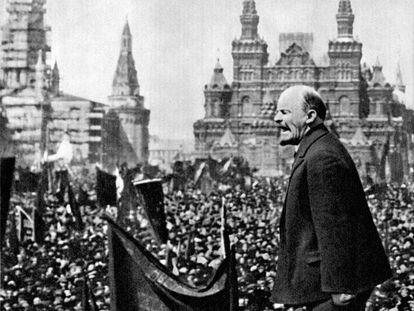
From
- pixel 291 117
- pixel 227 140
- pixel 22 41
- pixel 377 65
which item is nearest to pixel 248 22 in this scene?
pixel 227 140

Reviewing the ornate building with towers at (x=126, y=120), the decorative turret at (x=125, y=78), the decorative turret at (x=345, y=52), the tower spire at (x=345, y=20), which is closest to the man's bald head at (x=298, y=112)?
the ornate building with towers at (x=126, y=120)

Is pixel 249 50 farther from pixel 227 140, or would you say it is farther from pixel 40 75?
pixel 40 75

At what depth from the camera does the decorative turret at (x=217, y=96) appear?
12050cm

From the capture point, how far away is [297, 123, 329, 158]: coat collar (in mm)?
4578

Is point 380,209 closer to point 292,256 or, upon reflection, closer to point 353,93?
point 292,256

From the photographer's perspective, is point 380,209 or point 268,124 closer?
point 380,209

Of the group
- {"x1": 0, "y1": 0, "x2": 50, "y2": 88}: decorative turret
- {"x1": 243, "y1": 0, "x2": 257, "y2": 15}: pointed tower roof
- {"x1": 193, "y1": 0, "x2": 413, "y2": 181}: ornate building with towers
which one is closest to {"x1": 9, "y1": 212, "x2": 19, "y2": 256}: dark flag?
{"x1": 0, "y1": 0, "x2": 50, "y2": 88}: decorative turret

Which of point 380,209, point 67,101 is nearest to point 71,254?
point 380,209

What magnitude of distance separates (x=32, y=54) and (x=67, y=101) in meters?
4.76

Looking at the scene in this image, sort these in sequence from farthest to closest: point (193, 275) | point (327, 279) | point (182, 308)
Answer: point (193, 275) < point (182, 308) < point (327, 279)

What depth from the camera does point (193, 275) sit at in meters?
17.0

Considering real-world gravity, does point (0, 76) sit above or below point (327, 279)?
above

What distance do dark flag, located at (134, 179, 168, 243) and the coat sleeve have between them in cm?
1365

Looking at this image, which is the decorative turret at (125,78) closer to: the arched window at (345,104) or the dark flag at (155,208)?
the arched window at (345,104)
